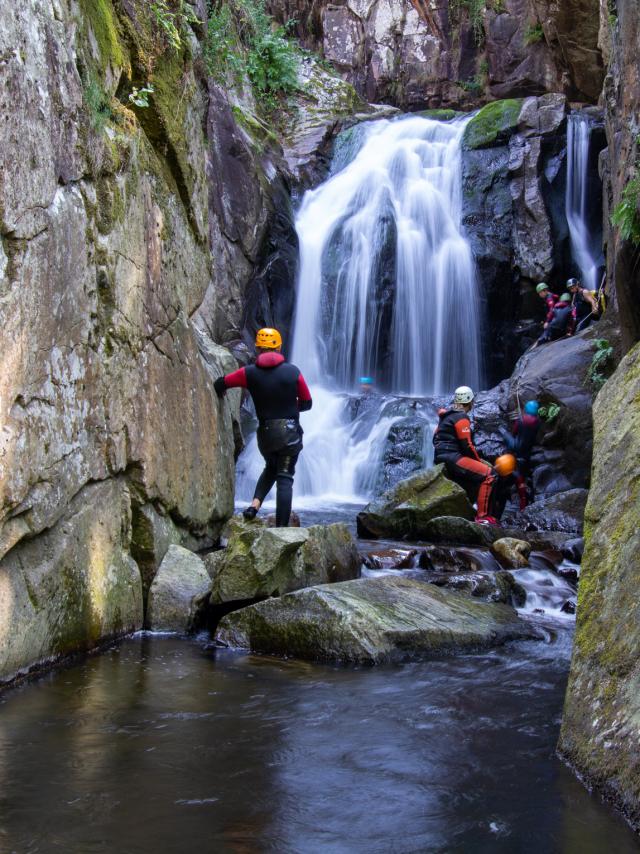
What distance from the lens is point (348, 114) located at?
22.9 metres

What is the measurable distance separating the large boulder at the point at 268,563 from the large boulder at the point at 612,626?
9.37ft

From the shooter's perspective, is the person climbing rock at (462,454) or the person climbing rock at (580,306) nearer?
the person climbing rock at (462,454)

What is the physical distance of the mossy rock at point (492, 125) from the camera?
64.8ft

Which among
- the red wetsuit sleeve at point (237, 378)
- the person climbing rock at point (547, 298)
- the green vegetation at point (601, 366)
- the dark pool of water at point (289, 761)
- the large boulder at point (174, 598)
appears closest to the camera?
the dark pool of water at point (289, 761)

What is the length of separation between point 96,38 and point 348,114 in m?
18.4

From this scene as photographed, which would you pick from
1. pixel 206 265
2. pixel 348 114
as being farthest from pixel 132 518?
pixel 348 114

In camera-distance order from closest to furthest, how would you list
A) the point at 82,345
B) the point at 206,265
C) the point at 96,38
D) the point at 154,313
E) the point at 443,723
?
the point at 443,723, the point at 82,345, the point at 96,38, the point at 154,313, the point at 206,265

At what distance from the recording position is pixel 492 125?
2000cm

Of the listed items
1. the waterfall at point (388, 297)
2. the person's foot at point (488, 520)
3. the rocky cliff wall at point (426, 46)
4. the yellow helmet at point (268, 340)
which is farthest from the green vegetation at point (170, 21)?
the rocky cliff wall at point (426, 46)

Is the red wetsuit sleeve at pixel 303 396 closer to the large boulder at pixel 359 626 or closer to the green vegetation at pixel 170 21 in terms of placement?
the large boulder at pixel 359 626

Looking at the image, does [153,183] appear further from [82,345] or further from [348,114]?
[348,114]

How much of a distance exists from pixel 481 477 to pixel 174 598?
6285 millimetres

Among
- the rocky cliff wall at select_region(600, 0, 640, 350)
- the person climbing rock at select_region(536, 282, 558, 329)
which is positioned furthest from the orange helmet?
the person climbing rock at select_region(536, 282, 558, 329)

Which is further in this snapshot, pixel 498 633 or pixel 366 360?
pixel 366 360
